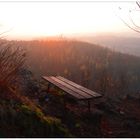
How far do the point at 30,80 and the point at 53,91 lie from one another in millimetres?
1128

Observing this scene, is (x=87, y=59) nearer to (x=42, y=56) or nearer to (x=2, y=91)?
(x=42, y=56)

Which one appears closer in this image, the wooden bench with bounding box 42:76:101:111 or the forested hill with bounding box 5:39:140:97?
the wooden bench with bounding box 42:76:101:111

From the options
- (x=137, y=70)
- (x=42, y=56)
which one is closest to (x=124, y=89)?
(x=42, y=56)

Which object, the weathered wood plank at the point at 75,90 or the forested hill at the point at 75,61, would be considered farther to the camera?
the forested hill at the point at 75,61

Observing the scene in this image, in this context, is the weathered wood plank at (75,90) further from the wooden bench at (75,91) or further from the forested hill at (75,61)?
the forested hill at (75,61)

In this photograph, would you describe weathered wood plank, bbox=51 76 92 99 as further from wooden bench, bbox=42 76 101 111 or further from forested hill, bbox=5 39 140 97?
forested hill, bbox=5 39 140 97

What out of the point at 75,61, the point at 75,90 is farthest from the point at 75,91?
the point at 75,61

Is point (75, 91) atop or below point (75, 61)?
atop

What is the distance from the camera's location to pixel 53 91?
875cm

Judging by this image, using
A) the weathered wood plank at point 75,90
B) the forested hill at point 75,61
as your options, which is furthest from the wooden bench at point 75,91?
the forested hill at point 75,61

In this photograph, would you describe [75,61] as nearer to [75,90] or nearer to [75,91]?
[75,90]

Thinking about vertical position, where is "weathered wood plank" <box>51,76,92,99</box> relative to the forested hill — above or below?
above

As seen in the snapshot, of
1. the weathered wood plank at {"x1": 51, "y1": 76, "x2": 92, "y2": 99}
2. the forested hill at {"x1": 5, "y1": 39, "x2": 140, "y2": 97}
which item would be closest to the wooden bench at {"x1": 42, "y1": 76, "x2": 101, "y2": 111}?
the weathered wood plank at {"x1": 51, "y1": 76, "x2": 92, "y2": 99}

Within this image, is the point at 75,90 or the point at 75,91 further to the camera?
the point at 75,90
